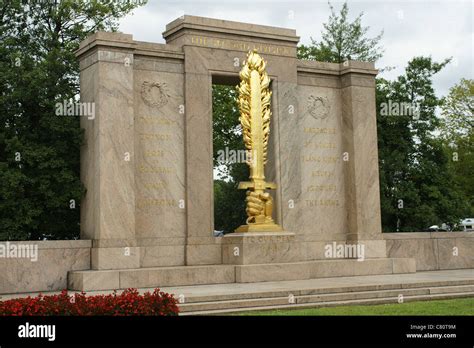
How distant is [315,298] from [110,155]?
6737 mm

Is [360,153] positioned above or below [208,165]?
above

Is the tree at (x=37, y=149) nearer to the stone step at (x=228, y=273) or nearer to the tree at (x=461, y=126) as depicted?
the stone step at (x=228, y=273)

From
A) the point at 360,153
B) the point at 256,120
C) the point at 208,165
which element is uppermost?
the point at 256,120

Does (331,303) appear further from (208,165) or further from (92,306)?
(208,165)

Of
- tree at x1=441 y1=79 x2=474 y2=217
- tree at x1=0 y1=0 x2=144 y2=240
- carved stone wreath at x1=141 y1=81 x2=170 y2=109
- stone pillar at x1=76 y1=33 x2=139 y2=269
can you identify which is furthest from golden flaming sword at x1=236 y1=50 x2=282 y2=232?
tree at x1=441 y1=79 x2=474 y2=217

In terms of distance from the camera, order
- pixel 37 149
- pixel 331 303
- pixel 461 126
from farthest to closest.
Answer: pixel 461 126, pixel 37 149, pixel 331 303

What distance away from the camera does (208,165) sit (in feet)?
63.8

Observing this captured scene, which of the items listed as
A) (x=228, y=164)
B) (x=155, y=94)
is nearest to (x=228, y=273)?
(x=155, y=94)

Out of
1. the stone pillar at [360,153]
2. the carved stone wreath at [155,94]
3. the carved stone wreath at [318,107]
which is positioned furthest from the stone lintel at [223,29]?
the stone pillar at [360,153]

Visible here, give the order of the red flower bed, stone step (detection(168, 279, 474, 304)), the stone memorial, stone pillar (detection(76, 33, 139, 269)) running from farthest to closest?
1. the stone memorial
2. stone pillar (detection(76, 33, 139, 269))
3. stone step (detection(168, 279, 474, 304))
4. the red flower bed

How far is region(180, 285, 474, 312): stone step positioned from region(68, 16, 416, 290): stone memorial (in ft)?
11.8

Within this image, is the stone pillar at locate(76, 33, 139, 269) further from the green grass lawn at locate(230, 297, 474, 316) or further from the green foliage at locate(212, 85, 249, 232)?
the green foliage at locate(212, 85, 249, 232)

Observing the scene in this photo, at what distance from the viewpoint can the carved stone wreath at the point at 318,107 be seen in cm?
2167

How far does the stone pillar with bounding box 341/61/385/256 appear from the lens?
21.3 meters
